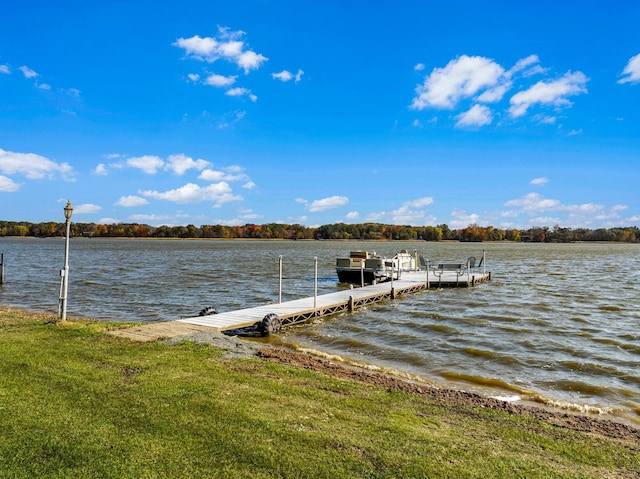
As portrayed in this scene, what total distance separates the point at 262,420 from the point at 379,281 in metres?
25.1

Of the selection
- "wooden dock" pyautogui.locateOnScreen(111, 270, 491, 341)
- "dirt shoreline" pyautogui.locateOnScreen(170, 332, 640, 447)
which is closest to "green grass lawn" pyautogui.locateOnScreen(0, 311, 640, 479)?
"dirt shoreline" pyautogui.locateOnScreen(170, 332, 640, 447)

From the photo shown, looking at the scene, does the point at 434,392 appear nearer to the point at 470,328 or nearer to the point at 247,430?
the point at 247,430

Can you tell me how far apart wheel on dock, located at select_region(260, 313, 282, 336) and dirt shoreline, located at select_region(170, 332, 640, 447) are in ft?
8.27

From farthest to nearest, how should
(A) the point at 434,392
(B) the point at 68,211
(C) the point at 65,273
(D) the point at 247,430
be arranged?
1. (C) the point at 65,273
2. (B) the point at 68,211
3. (A) the point at 434,392
4. (D) the point at 247,430

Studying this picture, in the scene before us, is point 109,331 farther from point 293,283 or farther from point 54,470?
point 293,283

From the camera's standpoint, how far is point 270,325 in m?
13.9

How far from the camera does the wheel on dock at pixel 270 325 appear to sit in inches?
542

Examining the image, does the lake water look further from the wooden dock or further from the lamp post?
the lamp post

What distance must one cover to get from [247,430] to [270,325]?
879 centimetres

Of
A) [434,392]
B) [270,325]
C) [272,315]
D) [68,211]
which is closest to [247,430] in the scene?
[434,392]

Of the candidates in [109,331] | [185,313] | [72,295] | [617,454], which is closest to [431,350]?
[617,454]

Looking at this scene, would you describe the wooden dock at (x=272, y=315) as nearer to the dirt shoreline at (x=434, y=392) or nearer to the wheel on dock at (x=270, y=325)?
the wheel on dock at (x=270, y=325)

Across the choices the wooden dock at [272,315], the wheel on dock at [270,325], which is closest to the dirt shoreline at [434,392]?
the wooden dock at [272,315]

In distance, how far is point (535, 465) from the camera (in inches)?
190
